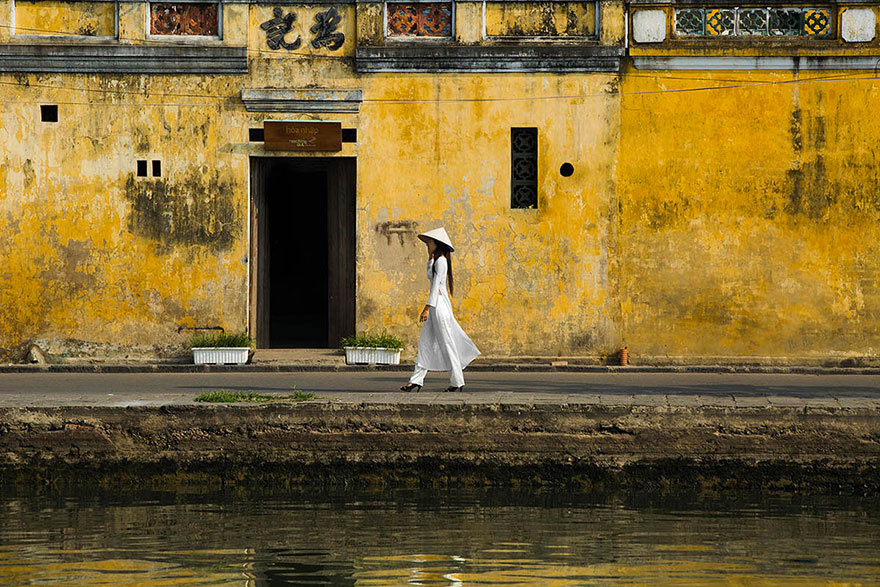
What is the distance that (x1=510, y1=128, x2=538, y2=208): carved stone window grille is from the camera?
18.7 m

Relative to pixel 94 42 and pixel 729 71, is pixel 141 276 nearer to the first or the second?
pixel 94 42

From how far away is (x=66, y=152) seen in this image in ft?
60.6

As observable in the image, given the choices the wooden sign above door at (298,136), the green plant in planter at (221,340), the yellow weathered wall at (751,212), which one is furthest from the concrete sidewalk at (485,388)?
the wooden sign above door at (298,136)

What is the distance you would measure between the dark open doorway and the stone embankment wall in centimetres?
806

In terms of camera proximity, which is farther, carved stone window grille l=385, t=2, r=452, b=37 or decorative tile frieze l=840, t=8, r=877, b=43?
carved stone window grille l=385, t=2, r=452, b=37

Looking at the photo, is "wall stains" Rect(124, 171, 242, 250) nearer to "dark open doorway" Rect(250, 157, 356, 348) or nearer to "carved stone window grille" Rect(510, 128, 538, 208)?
"dark open doorway" Rect(250, 157, 356, 348)

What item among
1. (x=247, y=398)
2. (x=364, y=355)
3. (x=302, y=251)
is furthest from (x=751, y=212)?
(x=247, y=398)

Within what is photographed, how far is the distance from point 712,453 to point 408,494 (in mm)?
2377

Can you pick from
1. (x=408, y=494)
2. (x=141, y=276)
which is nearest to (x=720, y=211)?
(x=141, y=276)

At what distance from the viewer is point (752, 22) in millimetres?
18484

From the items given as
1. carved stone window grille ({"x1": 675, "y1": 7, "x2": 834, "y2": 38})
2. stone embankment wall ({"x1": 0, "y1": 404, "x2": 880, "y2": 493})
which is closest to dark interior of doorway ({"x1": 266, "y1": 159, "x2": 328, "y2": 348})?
carved stone window grille ({"x1": 675, "y1": 7, "x2": 834, "y2": 38})

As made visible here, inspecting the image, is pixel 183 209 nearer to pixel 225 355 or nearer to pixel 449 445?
pixel 225 355

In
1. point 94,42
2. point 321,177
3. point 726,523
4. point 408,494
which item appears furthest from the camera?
point 321,177

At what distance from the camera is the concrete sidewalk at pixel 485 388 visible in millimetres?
11195
